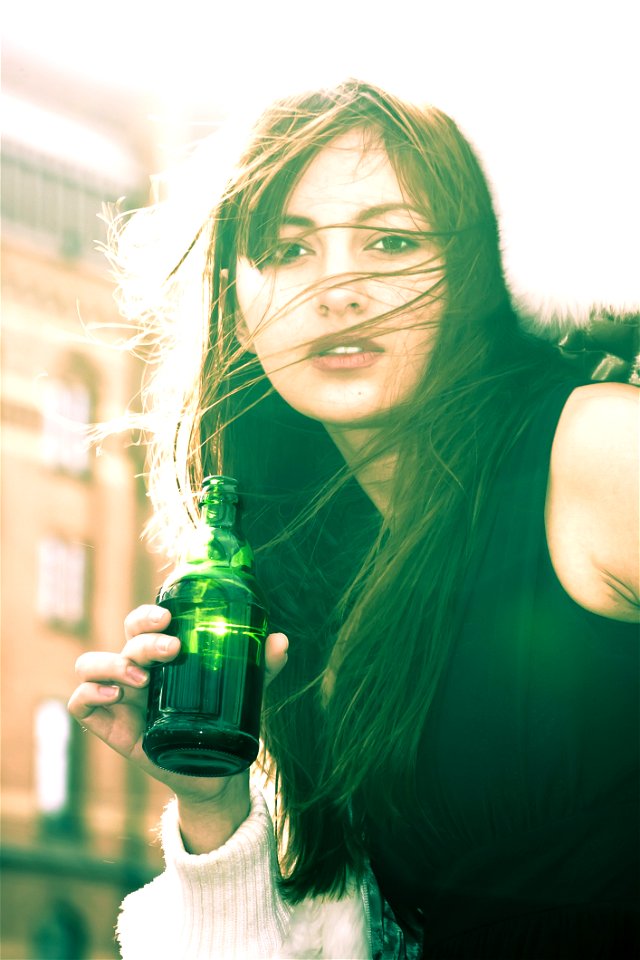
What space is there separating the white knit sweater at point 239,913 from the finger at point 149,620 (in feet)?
1.20

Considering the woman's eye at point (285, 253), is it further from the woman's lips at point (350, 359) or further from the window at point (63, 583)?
the window at point (63, 583)

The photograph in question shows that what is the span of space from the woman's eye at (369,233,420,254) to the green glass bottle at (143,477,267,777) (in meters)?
0.45

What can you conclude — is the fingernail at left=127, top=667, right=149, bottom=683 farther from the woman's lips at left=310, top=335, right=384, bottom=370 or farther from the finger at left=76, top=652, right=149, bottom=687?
the woman's lips at left=310, top=335, right=384, bottom=370

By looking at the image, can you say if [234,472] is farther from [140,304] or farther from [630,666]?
[630,666]

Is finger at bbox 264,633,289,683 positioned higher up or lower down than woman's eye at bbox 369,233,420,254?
lower down

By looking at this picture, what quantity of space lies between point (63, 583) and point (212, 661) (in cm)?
817

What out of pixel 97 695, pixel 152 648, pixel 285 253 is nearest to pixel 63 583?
pixel 285 253

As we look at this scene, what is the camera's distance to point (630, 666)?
1.57 metres

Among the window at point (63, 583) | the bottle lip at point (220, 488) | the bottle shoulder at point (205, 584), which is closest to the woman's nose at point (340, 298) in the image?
the bottle lip at point (220, 488)

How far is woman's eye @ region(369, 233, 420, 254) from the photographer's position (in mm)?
1751

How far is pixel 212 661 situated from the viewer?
1463mm

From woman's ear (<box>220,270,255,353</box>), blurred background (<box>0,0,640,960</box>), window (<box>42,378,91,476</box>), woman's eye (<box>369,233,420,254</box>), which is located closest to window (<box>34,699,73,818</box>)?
window (<box>42,378,91,476</box>)

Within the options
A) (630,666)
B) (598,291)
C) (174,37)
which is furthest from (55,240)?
(630,666)

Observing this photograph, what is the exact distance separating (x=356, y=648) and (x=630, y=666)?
0.41m
